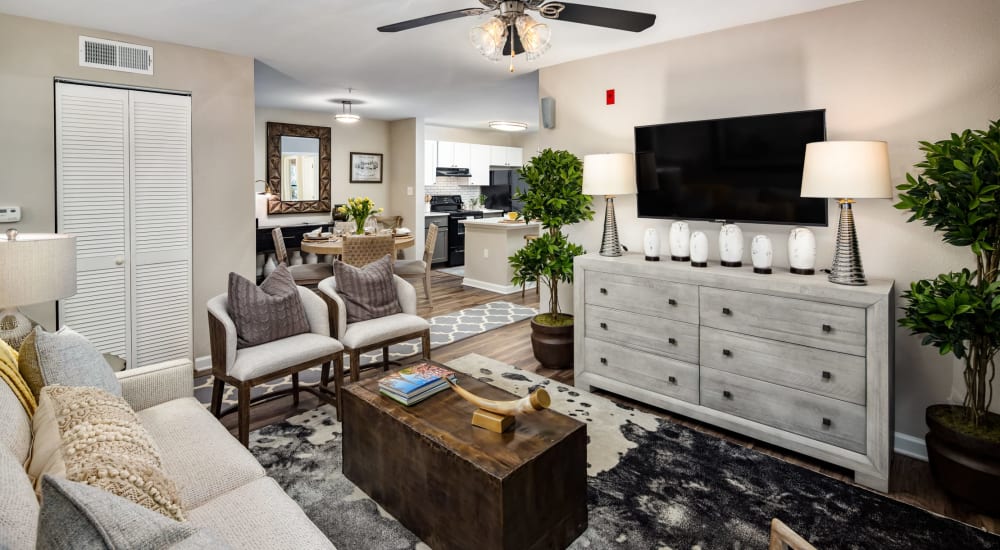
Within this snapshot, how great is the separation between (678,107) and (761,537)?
8.86 feet

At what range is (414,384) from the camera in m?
2.29

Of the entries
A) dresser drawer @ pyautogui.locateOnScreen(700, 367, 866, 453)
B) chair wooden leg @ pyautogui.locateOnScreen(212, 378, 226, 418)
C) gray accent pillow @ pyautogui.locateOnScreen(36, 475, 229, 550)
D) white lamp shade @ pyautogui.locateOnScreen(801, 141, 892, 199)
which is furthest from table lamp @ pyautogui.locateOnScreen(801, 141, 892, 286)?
chair wooden leg @ pyautogui.locateOnScreen(212, 378, 226, 418)

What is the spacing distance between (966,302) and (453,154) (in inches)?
307

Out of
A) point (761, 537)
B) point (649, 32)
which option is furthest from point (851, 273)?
point (649, 32)

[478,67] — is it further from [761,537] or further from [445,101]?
[761,537]

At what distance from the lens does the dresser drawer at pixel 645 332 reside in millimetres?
3074

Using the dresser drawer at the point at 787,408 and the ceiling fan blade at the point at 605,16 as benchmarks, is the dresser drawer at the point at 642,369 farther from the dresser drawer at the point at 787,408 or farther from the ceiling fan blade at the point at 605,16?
the ceiling fan blade at the point at 605,16

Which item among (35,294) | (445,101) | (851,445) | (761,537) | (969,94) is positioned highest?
(445,101)

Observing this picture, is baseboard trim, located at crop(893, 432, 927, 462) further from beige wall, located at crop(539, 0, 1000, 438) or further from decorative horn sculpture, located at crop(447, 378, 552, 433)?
decorative horn sculpture, located at crop(447, 378, 552, 433)

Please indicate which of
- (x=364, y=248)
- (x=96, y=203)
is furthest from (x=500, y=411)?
(x=364, y=248)

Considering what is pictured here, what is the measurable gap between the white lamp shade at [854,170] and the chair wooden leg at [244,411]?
2.99 metres

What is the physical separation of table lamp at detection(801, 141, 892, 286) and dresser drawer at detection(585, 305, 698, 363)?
0.81 meters

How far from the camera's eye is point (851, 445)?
8.17 ft

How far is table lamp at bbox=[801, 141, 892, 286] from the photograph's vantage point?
2.46m
